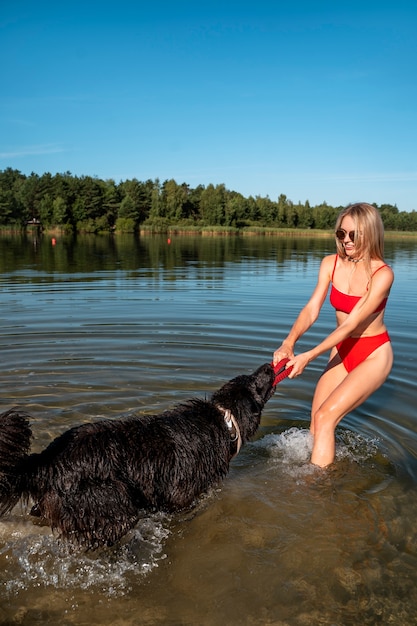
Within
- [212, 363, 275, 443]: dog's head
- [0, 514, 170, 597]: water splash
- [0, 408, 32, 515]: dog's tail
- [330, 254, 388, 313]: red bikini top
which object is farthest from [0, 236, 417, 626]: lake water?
[330, 254, 388, 313]: red bikini top

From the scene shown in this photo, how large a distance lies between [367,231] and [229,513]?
3.17 m

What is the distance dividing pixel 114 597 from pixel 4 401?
13.7 feet

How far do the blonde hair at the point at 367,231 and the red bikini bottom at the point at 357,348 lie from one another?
0.74 m

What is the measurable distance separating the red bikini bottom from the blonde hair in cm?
74

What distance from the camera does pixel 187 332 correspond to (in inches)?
446

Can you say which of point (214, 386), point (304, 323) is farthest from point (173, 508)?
point (214, 386)

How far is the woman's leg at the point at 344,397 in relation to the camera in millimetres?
5254

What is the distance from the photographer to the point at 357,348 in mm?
5559

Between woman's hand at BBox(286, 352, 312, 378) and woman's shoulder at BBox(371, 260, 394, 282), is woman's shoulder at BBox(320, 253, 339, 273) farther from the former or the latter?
woman's hand at BBox(286, 352, 312, 378)

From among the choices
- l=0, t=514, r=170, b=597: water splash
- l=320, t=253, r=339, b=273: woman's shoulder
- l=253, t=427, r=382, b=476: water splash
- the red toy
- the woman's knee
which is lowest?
l=0, t=514, r=170, b=597: water splash

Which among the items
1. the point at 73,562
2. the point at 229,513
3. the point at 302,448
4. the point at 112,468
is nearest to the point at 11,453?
the point at 112,468

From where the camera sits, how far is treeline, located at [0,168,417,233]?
9744 centimetres

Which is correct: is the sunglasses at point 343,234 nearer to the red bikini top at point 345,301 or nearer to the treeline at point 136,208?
the red bikini top at point 345,301

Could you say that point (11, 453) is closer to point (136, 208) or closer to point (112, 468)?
point (112, 468)
